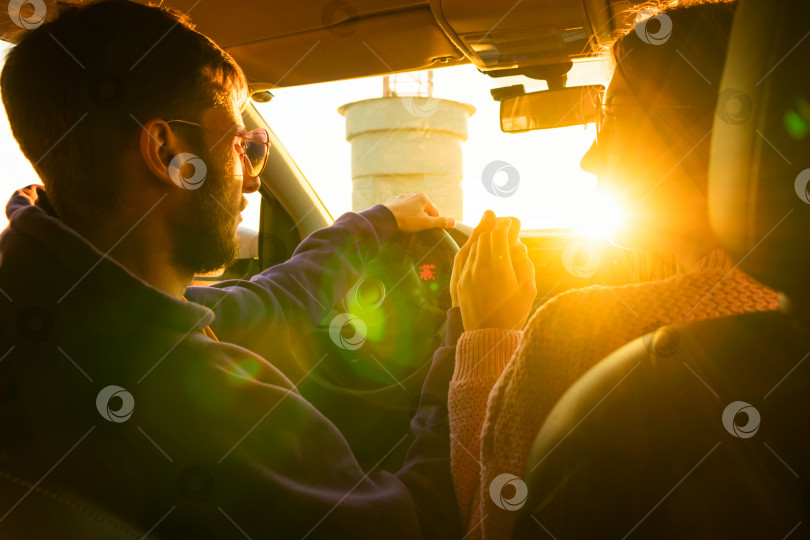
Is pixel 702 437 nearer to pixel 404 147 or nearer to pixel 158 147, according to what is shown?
pixel 158 147

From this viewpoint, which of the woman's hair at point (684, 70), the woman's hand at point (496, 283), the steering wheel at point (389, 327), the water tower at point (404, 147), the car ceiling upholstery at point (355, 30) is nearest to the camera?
the woman's hair at point (684, 70)

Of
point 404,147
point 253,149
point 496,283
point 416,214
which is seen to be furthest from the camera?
point 404,147

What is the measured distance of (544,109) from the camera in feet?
8.96

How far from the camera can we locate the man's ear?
1.52 meters

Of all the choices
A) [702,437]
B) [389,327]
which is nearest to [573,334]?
[702,437]

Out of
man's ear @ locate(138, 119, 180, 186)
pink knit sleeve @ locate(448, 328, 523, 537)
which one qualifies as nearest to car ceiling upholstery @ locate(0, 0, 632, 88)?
man's ear @ locate(138, 119, 180, 186)

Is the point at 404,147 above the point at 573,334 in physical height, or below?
above

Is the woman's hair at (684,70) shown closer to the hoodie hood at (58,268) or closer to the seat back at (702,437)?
the seat back at (702,437)

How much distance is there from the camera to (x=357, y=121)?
3.62 meters

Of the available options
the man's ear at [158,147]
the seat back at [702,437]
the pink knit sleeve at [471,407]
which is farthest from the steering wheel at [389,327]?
the seat back at [702,437]

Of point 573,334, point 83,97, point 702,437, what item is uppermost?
point 83,97

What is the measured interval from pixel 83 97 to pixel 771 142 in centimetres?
140

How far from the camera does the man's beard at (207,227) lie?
157 centimetres

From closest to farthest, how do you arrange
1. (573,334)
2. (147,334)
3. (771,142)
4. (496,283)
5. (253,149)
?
(771,142) → (573,334) → (147,334) → (496,283) → (253,149)
